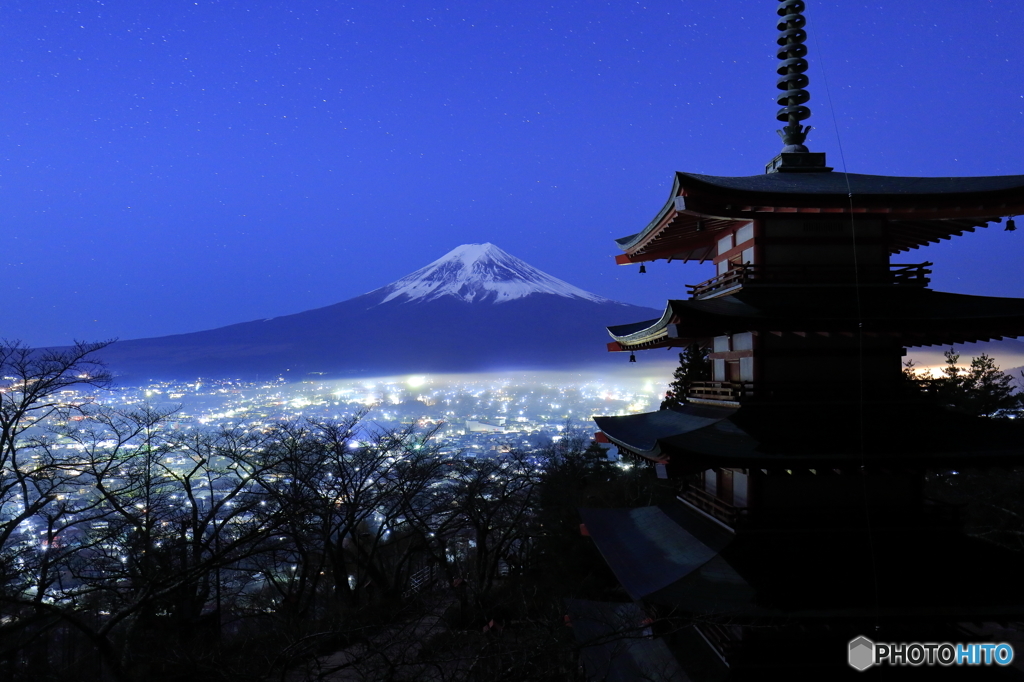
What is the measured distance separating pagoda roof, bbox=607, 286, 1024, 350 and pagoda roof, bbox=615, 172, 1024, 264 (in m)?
1.09

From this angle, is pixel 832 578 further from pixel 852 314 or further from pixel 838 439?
pixel 852 314

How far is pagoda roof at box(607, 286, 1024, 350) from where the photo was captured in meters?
7.07

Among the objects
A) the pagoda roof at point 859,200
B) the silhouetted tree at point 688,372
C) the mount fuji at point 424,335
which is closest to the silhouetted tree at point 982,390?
the silhouetted tree at point 688,372

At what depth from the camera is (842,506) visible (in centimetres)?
788

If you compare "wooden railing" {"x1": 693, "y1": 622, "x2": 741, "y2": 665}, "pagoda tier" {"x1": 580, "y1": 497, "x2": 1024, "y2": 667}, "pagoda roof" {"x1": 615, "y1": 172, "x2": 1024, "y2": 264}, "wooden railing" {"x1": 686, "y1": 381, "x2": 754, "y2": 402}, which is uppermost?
"pagoda roof" {"x1": 615, "y1": 172, "x2": 1024, "y2": 264}

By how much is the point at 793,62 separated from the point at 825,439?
610 centimetres

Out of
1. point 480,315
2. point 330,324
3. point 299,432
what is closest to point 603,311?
point 480,315

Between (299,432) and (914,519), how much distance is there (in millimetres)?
20633

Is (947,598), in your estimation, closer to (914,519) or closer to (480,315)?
(914,519)

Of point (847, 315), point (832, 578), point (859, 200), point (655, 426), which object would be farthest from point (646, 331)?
point (832, 578)

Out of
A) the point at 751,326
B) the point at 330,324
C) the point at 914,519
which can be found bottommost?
the point at 914,519

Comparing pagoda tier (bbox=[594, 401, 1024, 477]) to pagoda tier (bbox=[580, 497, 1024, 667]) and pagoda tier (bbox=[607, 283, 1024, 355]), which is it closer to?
pagoda tier (bbox=[607, 283, 1024, 355])

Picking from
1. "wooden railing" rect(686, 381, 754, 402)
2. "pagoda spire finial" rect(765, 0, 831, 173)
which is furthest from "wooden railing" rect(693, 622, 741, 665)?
"pagoda spire finial" rect(765, 0, 831, 173)

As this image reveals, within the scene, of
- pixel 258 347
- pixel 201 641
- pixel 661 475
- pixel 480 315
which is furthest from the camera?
pixel 480 315
